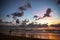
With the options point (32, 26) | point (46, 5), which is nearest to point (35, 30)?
point (32, 26)

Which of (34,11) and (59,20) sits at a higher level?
(34,11)

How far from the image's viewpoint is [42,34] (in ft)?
13.9

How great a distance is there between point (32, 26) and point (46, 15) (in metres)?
0.51

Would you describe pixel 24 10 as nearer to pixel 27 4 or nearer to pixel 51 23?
pixel 27 4

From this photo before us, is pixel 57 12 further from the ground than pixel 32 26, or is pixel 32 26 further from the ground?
pixel 57 12

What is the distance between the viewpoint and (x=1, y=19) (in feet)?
14.2

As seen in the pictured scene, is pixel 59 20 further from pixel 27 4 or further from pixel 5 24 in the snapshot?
pixel 5 24

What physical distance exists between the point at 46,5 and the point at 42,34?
0.83 m

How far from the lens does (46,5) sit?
435cm

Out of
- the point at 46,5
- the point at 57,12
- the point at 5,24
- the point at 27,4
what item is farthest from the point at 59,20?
the point at 5,24

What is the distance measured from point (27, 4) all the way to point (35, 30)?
0.78 metres

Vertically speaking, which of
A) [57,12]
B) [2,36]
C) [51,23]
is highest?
[57,12]

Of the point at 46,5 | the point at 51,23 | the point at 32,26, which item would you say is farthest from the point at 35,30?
the point at 46,5

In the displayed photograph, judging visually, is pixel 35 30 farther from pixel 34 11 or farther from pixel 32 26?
pixel 34 11
